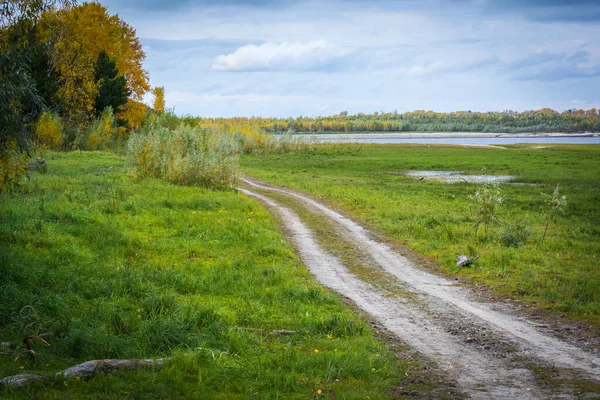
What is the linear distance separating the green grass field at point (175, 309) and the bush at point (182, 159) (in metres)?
9.41

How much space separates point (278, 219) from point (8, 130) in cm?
1446

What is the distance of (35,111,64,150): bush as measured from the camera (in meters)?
43.9

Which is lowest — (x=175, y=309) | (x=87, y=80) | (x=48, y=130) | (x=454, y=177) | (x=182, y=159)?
(x=454, y=177)

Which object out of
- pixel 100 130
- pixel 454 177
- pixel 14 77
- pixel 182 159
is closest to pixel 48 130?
pixel 100 130

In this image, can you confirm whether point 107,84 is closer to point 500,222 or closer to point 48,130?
point 48,130

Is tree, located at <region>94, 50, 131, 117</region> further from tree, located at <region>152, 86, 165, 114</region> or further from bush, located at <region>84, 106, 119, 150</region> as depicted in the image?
tree, located at <region>152, 86, 165, 114</region>

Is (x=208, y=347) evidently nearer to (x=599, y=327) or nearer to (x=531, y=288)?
(x=599, y=327)

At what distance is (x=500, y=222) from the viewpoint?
25047 mm

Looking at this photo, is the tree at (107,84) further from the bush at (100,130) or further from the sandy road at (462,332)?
the sandy road at (462,332)

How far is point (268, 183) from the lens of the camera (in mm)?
43031

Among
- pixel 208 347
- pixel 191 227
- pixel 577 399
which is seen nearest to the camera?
pixel 577 399

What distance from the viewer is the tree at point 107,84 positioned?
56.1 meters

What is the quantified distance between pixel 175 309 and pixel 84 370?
3564 millimetres

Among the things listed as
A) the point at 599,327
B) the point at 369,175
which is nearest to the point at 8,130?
the point at 599,327
